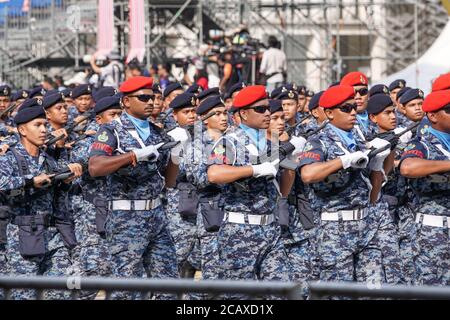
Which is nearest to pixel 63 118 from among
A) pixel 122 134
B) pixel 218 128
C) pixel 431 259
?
pixel 218 128

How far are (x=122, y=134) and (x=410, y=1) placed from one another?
697 inches

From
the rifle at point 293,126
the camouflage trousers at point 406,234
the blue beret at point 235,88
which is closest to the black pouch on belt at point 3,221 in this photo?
the rifle at point 293,126

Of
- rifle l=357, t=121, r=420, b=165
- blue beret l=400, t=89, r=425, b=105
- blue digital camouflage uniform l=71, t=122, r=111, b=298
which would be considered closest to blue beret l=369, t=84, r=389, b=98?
blue beret l=400, t=89, r=425, b=105

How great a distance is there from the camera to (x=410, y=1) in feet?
89.5

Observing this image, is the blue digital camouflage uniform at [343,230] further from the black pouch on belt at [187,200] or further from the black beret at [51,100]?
the black beret at [51,100]

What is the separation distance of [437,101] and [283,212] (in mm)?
2002

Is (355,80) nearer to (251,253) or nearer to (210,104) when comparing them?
(210,104)

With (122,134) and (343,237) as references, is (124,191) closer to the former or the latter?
(122,134)

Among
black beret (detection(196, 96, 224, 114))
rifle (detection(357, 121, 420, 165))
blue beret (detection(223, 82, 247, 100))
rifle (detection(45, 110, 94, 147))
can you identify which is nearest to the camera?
rifle (detection(357, 121, 420, 165))

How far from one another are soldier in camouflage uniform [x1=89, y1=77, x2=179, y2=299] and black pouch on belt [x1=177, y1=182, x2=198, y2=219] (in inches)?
97.0

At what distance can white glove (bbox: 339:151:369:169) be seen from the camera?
9742 mm

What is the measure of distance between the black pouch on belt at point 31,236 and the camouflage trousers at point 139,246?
0.61 m

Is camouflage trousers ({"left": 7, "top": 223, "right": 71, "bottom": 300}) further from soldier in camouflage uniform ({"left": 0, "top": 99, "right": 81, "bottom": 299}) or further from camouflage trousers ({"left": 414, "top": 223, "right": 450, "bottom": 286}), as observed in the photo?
camouflage trousers ({"left": 414, "top": 223, "right": 450, "bottom": 286})
